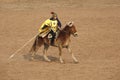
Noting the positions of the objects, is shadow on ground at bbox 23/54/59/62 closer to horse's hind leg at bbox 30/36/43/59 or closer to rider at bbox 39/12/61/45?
horse's hind leg at bbox 30/36/43/59

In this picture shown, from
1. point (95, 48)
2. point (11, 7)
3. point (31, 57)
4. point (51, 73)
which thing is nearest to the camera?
point (51, 73)

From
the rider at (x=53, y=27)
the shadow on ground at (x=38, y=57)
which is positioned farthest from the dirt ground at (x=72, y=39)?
the rider at (x=53, y=27)

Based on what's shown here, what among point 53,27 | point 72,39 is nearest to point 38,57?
point 53,27

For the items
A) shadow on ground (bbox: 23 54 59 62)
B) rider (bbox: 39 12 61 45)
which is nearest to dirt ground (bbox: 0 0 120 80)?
shadow on ground (bbox: 23 54 59 62)

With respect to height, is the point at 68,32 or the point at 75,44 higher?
the point at 68,32

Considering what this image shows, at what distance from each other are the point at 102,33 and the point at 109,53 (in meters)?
4.85

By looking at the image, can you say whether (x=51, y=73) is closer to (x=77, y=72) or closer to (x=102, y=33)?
(x=77, y=72)

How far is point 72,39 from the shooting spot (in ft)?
74.0

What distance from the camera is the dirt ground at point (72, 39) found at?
52.6 feet

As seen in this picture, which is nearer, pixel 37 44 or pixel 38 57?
pixel 37 44

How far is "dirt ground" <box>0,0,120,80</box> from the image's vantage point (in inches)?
632

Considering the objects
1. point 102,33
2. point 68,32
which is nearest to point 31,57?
point 68,32

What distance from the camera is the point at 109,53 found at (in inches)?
757

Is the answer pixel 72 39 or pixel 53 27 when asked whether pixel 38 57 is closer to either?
pixel 53 27
